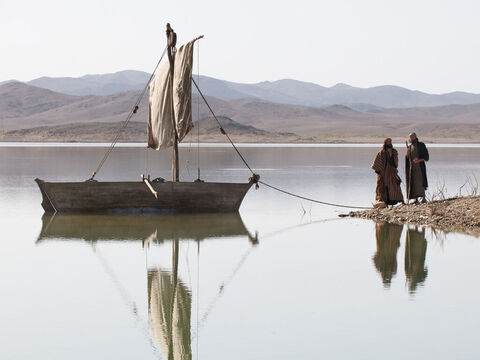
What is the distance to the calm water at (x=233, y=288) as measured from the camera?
739cm

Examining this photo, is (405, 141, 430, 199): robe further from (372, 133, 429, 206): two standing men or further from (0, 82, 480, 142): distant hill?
(0, 82, 480, 142): distant hill

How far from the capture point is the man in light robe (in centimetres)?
1553

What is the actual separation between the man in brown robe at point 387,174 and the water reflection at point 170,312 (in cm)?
570

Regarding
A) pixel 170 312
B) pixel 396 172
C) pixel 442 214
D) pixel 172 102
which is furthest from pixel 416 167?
pixel 170 312

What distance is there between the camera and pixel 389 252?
1240 centimetres

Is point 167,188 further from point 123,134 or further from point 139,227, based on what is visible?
point 123,134

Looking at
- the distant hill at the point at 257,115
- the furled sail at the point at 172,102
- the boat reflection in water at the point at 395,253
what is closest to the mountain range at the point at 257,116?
the distant hill at the point at 257,115

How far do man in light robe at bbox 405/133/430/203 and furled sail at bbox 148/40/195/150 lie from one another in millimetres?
3900

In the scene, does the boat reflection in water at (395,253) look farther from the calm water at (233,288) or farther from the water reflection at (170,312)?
the water reflection at (170,312)

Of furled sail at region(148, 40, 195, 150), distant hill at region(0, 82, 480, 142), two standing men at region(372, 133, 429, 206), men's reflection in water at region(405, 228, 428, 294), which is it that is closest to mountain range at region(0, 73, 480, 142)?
distant hill at region(0, 82, 480, 142)

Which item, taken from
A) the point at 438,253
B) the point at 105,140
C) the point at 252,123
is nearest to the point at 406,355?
the point at 438,253

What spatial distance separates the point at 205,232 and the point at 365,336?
685cm

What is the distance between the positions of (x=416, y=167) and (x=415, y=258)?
12.9 ft

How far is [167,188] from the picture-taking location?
16.2 metres
